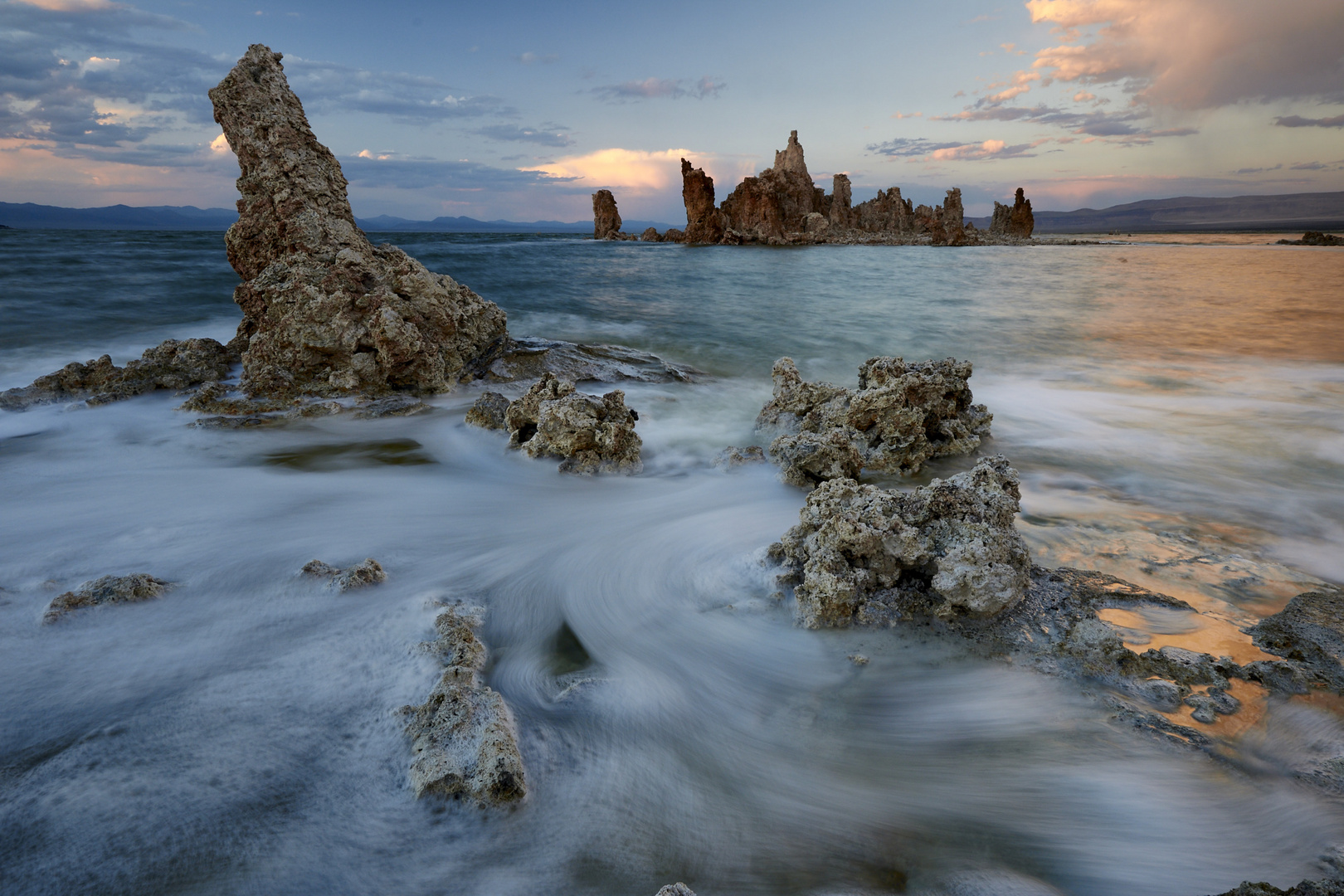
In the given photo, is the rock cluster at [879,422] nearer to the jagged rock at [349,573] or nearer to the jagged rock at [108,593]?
the jagged rock at [349,573]

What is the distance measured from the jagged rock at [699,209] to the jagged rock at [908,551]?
7275 cm

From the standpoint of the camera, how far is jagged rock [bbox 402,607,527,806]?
202 centimetres

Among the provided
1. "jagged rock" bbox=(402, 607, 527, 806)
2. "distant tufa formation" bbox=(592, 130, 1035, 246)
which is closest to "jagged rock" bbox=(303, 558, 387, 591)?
"jagged rock" bbox=(402, 607, 527, 806)

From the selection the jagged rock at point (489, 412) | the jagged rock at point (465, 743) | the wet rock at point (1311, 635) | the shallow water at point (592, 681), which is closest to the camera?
the shallow water at point (592, 681)

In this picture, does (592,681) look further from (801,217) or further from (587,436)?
(801,217)

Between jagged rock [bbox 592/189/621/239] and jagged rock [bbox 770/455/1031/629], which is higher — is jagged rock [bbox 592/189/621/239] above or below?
above

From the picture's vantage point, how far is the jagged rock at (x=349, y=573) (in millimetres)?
3215

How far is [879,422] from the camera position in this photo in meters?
5.05

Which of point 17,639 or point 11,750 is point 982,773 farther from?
point 17,639

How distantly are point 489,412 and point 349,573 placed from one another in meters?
2.84

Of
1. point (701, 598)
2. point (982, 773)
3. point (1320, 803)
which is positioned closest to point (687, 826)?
point (982, 773)

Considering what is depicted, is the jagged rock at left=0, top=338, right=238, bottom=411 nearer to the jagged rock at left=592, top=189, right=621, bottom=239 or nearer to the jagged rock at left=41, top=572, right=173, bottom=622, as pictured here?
the jagged rock at left=41, top=572, right=173, bottom=622

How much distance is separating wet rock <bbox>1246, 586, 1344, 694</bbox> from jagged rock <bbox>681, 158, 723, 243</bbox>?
240 ft

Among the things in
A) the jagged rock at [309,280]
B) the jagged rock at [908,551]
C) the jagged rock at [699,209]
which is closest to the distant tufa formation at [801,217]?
the jagged rock at [699,209]
